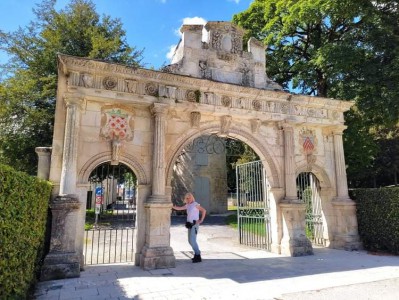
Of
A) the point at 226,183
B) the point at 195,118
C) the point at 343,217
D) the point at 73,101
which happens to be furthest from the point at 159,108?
the point at 226,183

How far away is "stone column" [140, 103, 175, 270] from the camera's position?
6.71 meters

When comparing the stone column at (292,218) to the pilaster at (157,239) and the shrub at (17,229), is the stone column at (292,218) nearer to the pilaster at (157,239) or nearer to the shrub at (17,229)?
the pilaster at (157,239)

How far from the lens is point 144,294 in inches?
192

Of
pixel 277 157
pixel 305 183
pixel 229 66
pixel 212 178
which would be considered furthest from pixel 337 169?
pixel 212 178

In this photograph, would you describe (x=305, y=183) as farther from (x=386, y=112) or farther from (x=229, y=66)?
(x=229, y=66)

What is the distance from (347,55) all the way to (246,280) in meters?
8.88

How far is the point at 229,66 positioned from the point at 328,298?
19.8 ft

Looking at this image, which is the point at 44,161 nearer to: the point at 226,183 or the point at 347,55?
the point at 347,55

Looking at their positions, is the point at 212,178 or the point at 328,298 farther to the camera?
the point at 212,178

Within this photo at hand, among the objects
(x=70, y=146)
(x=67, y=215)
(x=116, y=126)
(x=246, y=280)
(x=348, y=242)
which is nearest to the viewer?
(x=246, y=280)

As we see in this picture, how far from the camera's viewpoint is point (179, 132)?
310 inches

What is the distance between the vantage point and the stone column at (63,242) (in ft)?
19.2

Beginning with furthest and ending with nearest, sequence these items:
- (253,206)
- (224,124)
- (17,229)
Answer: (253,206), (224,124), (17,229)

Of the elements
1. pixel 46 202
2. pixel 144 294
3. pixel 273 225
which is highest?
pixel 46 202
